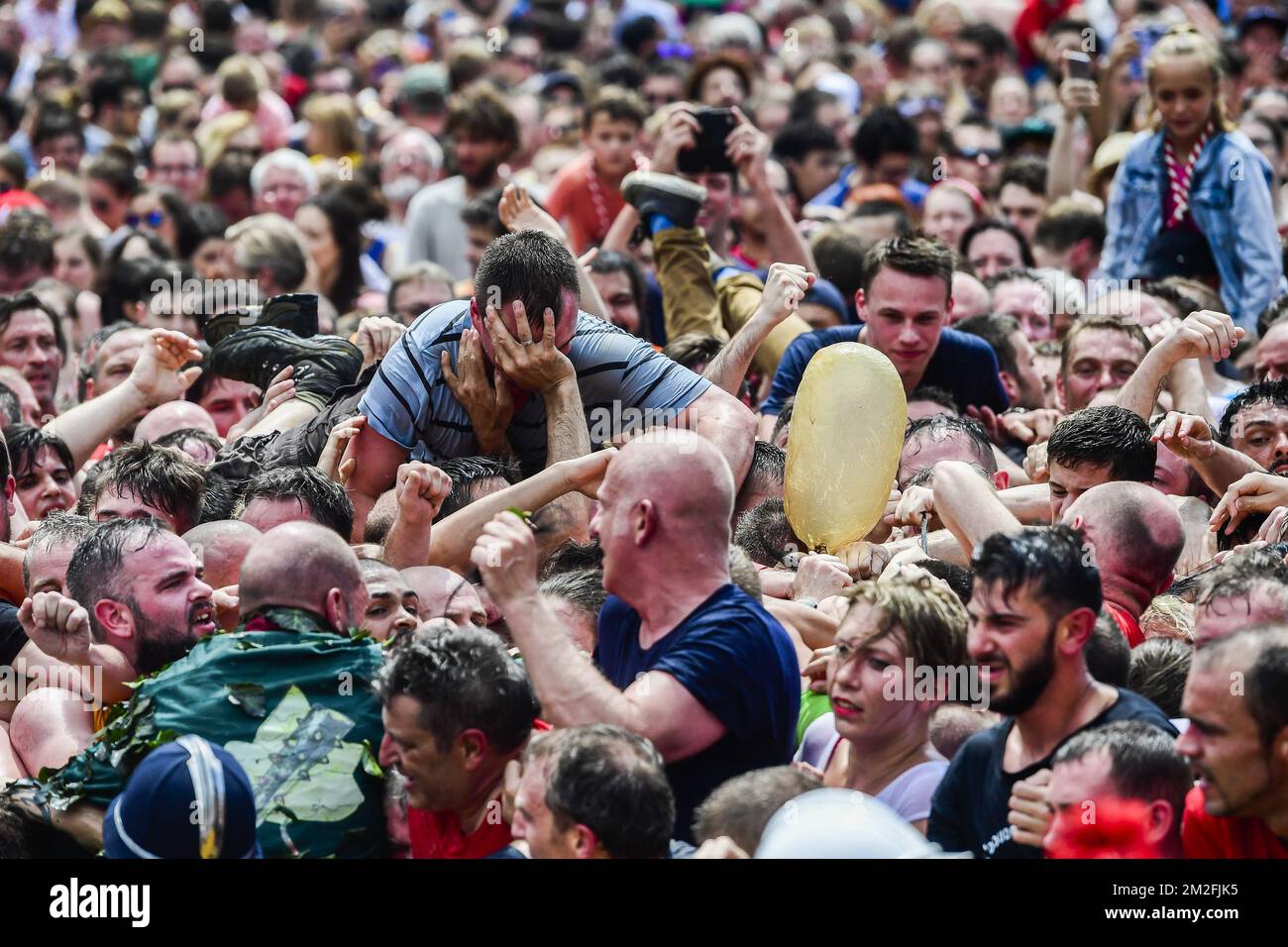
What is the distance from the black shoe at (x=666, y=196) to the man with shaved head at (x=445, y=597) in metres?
3.02

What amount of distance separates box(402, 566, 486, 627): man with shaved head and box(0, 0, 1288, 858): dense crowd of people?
0.02 metres

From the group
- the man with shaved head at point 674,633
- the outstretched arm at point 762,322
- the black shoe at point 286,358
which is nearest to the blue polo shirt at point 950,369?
the outstretched arm at point 762,322

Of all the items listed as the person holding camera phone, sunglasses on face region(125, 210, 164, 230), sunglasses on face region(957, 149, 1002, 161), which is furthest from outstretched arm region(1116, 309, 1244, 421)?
sunglasses on face region(125, 210, 164, 230)

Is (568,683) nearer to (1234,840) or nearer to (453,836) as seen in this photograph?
(453,836)

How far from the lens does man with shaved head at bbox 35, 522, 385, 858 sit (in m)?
4.32

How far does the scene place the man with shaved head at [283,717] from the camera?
4320mm

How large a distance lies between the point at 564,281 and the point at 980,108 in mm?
8112

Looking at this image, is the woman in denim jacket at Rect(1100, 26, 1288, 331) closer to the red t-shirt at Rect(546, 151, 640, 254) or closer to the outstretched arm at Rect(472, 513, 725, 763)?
the red t-shirt at Rect(546, 151, 640, 254)

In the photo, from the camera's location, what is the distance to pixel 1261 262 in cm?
834

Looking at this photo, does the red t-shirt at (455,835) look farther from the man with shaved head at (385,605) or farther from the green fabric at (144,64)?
the green fabric at (144,64)
